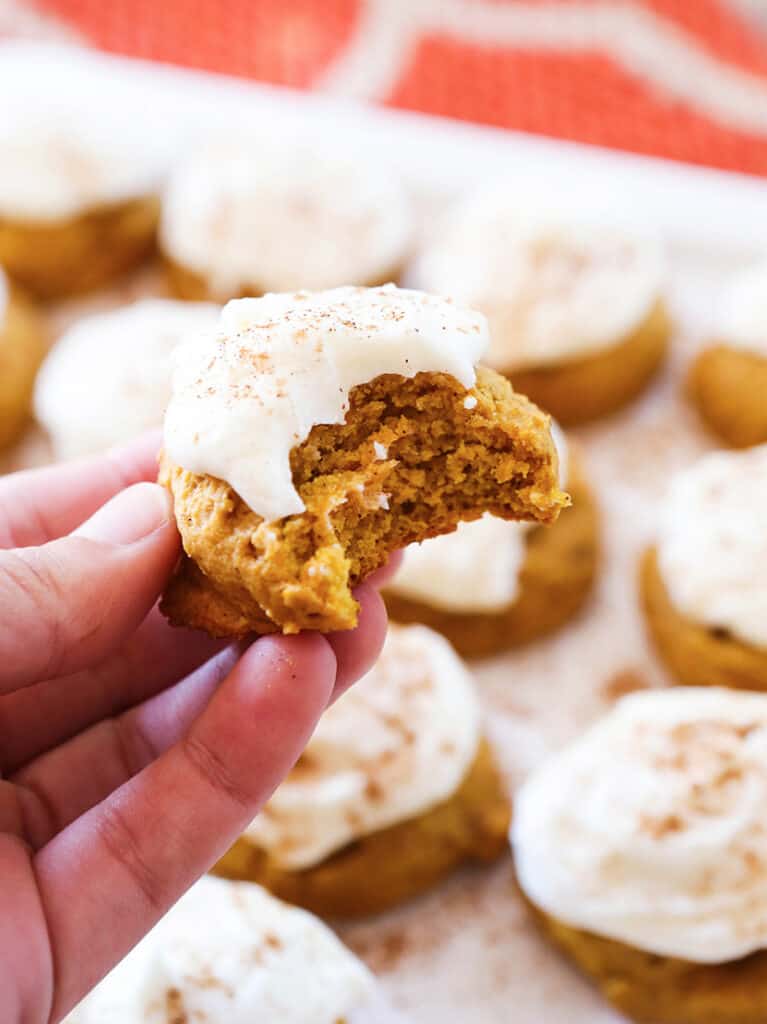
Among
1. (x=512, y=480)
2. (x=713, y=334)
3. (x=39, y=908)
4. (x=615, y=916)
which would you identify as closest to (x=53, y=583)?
(x=39, y=908)

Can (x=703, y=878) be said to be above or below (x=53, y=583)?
below

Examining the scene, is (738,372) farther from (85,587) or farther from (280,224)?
(85,587)

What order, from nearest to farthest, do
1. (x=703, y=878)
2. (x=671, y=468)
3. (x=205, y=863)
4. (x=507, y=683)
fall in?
1. (x=205, y=863)
2. (x=703, y=878)
3. (x=507, y=683)
4. (x=671, y=468)

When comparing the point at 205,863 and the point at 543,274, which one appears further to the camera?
the point at 543,274

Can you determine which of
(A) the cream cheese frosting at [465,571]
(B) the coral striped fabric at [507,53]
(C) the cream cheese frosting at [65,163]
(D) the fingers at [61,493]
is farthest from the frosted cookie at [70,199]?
(D) the fingers at [61,493]

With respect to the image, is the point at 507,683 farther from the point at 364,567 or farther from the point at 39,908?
the point at 39,908
